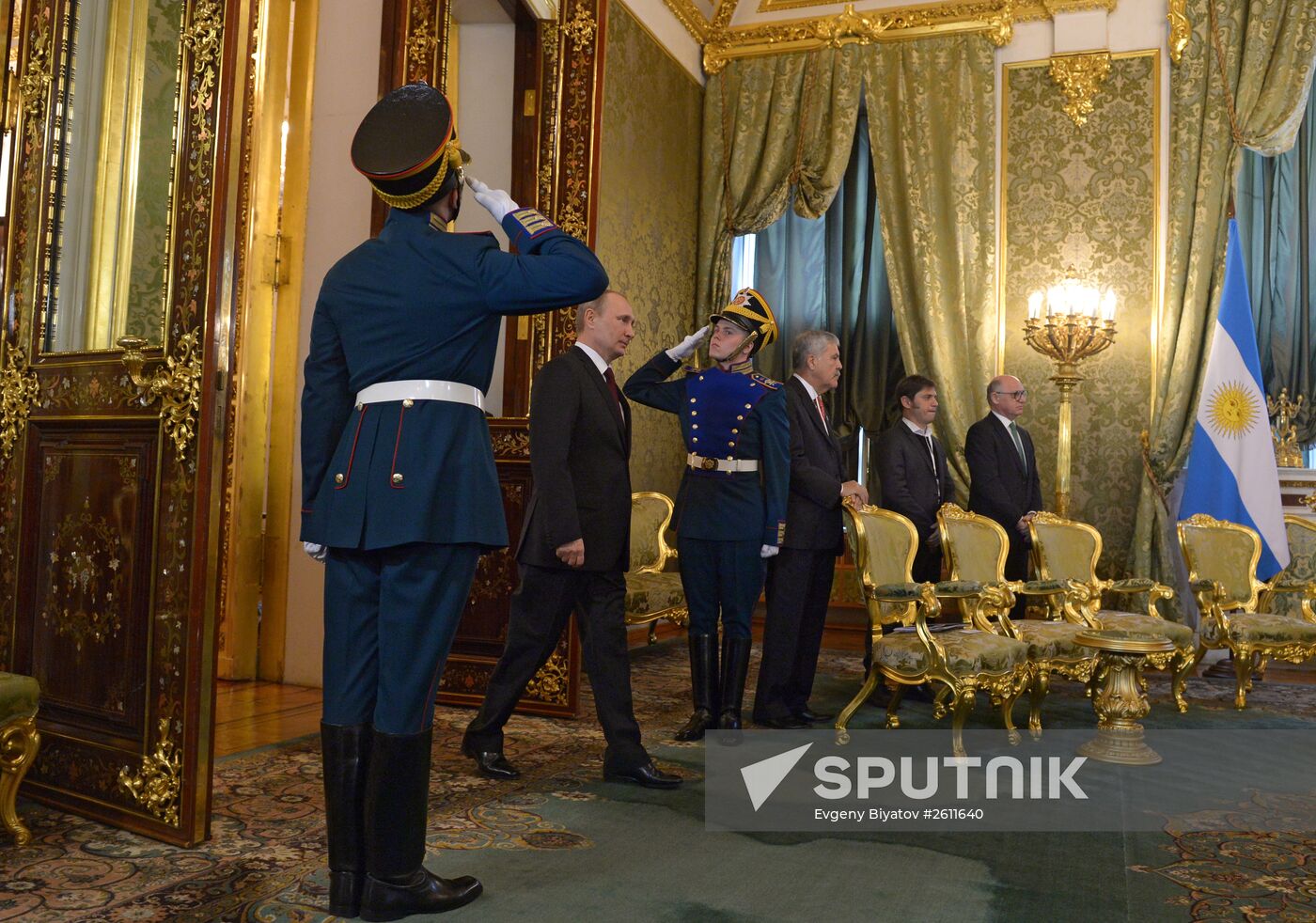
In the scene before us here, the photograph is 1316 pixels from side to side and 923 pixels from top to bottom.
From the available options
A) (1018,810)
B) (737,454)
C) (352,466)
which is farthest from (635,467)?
(352,466)

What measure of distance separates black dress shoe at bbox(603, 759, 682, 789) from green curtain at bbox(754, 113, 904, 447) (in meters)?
4.46

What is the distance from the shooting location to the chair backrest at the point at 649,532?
6027 mm

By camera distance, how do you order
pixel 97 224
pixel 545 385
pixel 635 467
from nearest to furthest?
pixel 97 224 < pixel 545 385 < pixel 635 467

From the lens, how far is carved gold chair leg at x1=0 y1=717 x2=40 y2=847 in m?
2.69

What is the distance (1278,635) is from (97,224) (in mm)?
5137

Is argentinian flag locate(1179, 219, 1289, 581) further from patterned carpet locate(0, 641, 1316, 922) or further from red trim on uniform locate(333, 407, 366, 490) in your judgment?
red trim on uniform locate(333, 407, 366, 490)

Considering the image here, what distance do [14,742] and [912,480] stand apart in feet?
12.1

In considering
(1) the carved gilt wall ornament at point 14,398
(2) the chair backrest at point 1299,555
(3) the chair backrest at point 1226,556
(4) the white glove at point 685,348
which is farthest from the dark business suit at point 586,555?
(2) the chair backrest at point 1299,555

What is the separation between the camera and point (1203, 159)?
263 inches

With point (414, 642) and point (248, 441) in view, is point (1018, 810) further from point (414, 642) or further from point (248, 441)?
point (248, 441)

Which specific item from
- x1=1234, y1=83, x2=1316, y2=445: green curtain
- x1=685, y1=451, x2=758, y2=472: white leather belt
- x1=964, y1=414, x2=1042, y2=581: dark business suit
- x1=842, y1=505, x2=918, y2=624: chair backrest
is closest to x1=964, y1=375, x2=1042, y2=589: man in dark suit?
x1=964, y1=414, x2=1042, y2=581: dark business suit

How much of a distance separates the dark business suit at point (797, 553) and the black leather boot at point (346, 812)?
2.36 metres

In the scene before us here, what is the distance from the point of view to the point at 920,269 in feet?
23.5

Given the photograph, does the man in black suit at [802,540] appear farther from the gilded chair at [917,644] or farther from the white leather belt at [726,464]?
the white leather belt at [726,464]
